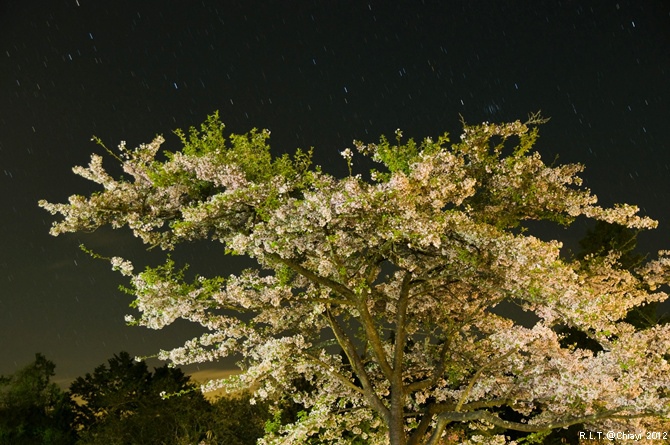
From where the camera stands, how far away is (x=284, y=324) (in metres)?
14.1

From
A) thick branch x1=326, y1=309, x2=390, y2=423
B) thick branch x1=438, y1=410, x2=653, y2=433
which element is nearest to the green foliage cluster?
thick branch x1=326, y1=309, x2=390, y2=423

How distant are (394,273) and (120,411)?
27.6 m

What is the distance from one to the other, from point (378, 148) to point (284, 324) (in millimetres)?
4637

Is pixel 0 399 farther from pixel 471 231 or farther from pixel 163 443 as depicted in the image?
pixel 471 231

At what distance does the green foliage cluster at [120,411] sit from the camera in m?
28.0

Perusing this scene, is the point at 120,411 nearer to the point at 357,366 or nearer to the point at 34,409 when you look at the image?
the point at 34,409

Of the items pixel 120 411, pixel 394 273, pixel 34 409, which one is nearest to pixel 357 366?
pixel 394 273

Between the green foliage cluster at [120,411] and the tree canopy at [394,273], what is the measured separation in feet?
34.9

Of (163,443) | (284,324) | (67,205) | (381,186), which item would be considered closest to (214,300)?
(284,324)

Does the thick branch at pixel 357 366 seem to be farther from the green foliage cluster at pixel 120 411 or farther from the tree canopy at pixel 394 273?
the green foliage cluster at pixel 120 411

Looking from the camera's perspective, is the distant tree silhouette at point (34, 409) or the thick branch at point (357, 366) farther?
the distant tree silhouette at point (34, 409)

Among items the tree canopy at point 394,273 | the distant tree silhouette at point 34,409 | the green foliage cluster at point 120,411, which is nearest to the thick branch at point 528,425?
the tree canopy at point 394,273

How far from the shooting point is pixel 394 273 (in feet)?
46.7

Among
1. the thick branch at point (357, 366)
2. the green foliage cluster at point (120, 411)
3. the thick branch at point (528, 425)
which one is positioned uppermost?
the green foliage cluster at point (120, 411)
